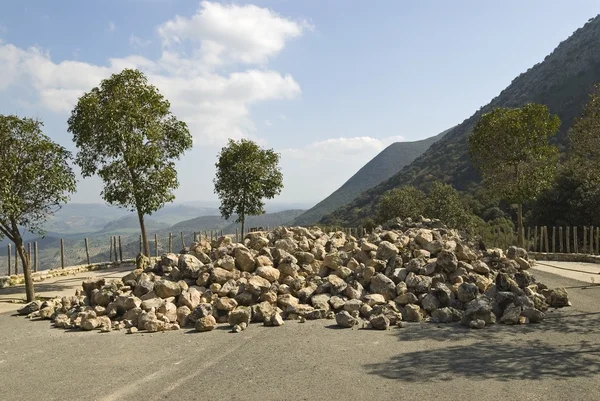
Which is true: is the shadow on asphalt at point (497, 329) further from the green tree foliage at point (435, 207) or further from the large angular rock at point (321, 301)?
the green tree foliage at point (435, 207)

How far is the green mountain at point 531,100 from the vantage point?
3268 inches

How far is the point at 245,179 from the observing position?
120 ft

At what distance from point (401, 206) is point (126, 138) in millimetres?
33364

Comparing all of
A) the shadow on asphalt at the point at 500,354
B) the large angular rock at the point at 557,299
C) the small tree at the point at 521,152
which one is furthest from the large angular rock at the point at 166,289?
the small tree at the point at 521,152

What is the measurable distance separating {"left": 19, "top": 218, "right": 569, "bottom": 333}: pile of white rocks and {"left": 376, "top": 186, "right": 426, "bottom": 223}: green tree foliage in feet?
98.6

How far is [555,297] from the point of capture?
49.1 feet

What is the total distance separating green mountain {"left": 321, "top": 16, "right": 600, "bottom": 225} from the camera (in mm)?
83000

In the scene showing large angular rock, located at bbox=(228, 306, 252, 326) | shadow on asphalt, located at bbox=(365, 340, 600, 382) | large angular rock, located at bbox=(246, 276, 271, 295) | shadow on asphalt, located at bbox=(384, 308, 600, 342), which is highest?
large angular rock, located at bbox=(246, 276, 271, 295)

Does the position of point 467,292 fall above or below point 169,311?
above

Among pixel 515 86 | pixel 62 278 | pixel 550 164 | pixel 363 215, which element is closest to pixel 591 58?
pixel 515 86

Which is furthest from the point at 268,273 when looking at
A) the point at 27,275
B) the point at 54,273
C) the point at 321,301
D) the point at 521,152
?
the point at 521,152

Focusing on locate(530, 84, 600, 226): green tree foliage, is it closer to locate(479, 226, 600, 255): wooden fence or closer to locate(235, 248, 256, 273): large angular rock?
locate(479, 226, 600, 255): wooden fence

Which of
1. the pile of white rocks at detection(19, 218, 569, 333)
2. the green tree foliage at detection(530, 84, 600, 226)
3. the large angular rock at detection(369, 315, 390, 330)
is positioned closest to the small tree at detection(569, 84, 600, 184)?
the pile of white rocks at detection(19, 218, 569, 333)

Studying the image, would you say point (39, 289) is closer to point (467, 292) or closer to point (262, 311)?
point (262, 311)
